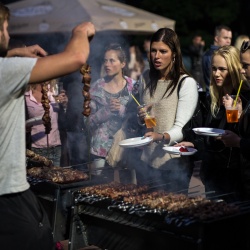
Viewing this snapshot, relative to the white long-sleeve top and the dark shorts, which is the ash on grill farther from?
the dark shorts

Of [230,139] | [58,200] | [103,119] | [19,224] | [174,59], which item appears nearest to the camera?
[19,224]

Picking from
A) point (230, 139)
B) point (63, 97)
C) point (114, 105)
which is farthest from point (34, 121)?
point (230, 139)

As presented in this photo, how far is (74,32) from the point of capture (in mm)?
3496

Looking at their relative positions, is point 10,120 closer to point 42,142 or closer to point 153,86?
point 153,86

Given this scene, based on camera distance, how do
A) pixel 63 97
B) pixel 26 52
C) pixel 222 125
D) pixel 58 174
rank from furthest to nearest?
pixel 63 97 → pixel 58 174 → pixel 222 125 → pixel 26 52

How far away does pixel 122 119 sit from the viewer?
6203 millimetres

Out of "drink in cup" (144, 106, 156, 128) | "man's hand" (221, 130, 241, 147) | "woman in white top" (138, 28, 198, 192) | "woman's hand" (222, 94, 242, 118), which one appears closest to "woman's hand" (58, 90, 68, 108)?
"woman in white top" (138, 28, 198, 192)

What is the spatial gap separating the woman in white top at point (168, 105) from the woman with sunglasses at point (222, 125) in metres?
0.22

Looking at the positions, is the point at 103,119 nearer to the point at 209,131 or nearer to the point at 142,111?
the point at 142,111

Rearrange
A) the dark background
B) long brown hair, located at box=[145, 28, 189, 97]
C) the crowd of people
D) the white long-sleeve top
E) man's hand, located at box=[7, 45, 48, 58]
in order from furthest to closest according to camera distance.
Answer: the dark background
long brown hair, located at box=[145, 28, 189, 97]
the white long-sleeve top
man's hand, located at box=[7, 45, 48, 58]
the crowd of people

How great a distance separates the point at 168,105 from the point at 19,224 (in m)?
2.23

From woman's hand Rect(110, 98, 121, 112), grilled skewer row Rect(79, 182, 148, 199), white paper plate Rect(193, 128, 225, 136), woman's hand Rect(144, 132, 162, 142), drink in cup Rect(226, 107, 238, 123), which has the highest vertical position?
drink in cup Rect(226, 107, 238, 123)

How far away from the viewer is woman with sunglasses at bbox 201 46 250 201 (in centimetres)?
496

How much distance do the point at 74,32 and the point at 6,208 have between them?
1.08 meters
